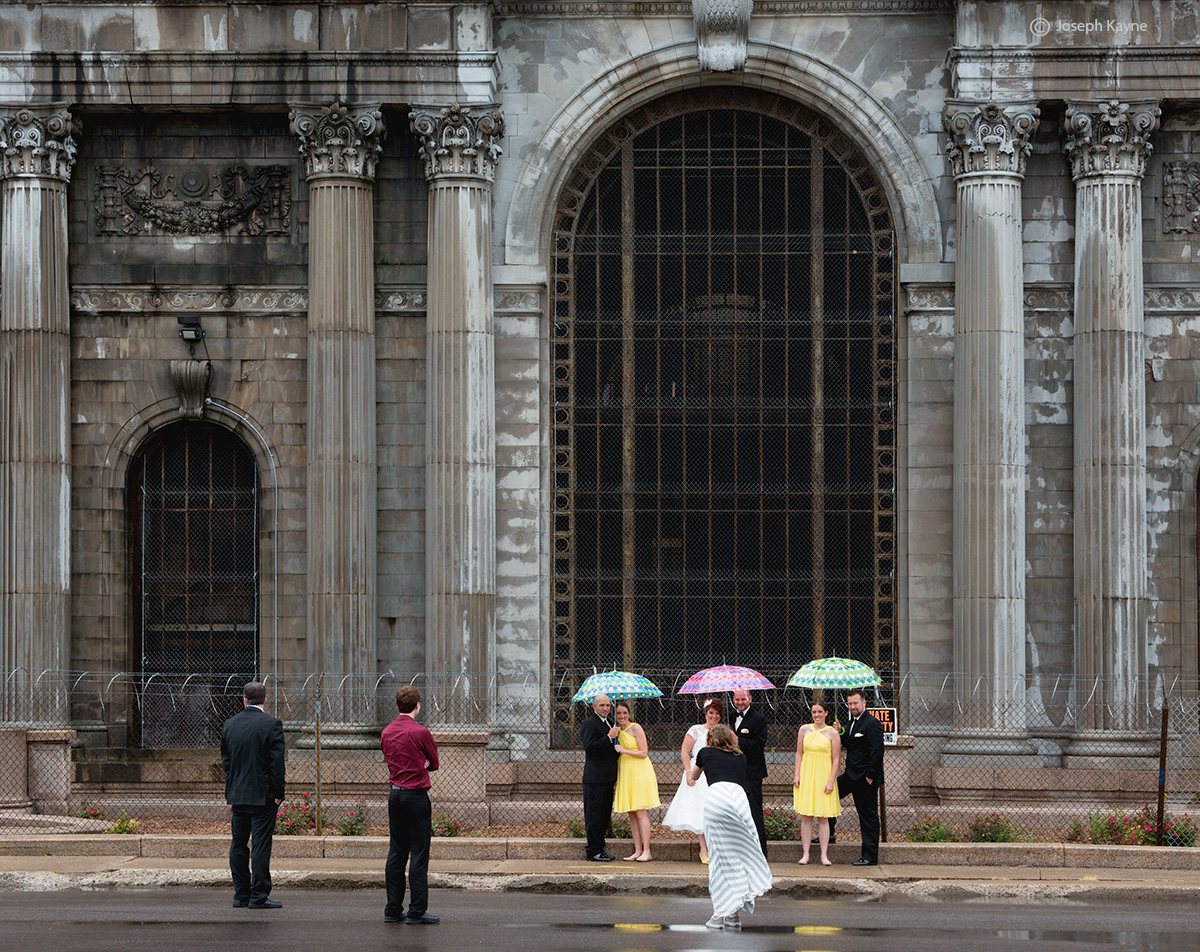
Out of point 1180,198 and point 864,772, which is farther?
point 1180,198

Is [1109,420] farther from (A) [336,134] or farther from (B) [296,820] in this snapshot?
(B) [296,820]

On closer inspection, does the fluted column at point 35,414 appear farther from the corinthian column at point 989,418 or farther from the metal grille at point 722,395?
the corinthian column at point 989,418

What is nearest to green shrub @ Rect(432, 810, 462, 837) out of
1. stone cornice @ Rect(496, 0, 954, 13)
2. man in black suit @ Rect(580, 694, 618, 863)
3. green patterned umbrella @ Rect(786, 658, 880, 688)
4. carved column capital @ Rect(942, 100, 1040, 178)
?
man in black suit @ Rect(580, 694, 618, 863)

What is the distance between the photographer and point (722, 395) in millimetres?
26234

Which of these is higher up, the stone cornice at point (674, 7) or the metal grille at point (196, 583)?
the stone cornice at point (674, 7)

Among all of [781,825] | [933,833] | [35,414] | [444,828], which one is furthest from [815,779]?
[35,414]

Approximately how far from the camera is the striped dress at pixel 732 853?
1536cm

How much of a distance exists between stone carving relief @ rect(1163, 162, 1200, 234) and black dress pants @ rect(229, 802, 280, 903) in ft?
51.8

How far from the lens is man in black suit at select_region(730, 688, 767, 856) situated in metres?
18.9

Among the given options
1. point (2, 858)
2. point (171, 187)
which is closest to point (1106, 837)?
point (2, 858)

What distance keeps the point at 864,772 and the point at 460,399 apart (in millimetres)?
8315

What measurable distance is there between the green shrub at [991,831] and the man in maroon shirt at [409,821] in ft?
24.9

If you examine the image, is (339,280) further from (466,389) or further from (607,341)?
(607,341)

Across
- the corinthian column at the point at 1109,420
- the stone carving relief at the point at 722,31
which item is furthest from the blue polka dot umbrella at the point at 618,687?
the stone carving relief at the point at 722,31
